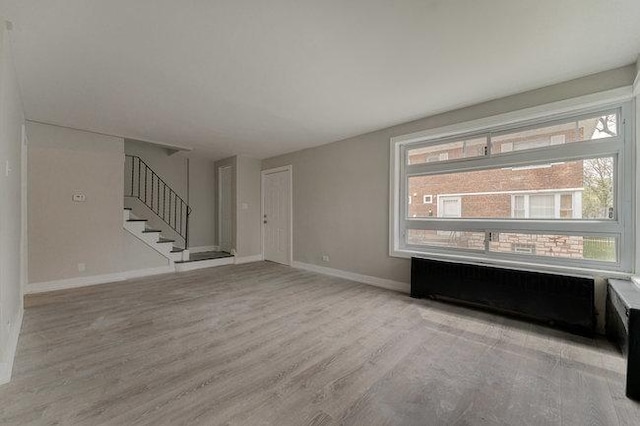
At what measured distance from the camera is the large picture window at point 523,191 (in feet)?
8.83

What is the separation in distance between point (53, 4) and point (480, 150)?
14.2 ft

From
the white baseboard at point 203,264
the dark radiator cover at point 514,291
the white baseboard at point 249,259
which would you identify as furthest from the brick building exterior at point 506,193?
the white baseboard at point 203,264

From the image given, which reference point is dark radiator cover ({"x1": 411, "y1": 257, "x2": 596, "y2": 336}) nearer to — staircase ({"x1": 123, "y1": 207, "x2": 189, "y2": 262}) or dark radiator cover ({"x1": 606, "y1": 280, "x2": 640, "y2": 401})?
dark radiator cover ({"x1": 606, "y1": 280, "x2": 640, "y2": 401})

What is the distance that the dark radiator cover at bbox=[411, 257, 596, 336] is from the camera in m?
2.66

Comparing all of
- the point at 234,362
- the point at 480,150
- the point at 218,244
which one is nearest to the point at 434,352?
the point at 234,362

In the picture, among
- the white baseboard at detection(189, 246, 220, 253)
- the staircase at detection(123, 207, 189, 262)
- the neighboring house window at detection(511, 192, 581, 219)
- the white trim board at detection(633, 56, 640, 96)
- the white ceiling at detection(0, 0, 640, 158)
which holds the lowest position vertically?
the white baseboard at detection(189, 246, 220, 253)

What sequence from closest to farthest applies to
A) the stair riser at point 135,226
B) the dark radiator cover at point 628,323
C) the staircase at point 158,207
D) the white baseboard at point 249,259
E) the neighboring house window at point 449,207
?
the dark radiator cover at point 628,323
the neighboring house window at point 449,207
the stair riser at point 135,226
the staircase at point 158,207
the white baseboard at point 249,259

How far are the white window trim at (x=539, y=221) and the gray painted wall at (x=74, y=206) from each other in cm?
475

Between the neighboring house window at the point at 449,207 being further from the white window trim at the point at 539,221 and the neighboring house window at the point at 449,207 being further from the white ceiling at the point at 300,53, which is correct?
the white ceiling at the point at 300,53

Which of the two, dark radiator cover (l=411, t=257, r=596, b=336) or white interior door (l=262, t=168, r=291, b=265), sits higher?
white interior door (l=262, t=168, r=291, b=265)

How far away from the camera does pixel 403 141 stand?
162 inches

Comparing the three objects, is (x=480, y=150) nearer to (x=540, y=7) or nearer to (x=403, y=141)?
(x=403, y=141)

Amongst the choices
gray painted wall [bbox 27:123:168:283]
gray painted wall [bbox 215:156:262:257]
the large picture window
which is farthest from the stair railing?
the large picture window

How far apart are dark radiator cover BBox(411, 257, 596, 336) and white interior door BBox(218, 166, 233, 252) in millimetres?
4960
